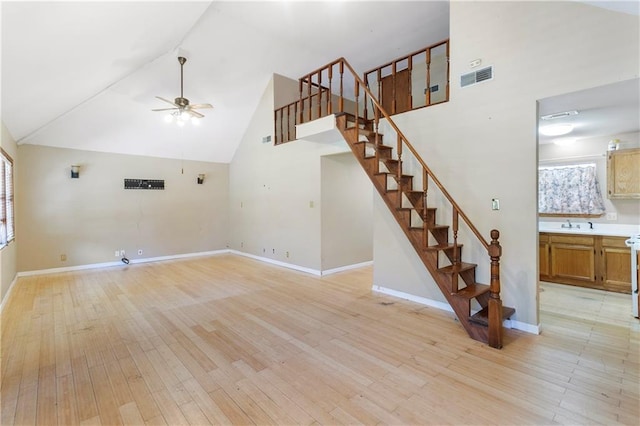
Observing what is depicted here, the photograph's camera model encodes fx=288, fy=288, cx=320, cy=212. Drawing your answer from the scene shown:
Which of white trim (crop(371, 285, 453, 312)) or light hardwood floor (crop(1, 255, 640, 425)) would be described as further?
white trim (crop(371, 285, 453, 312))

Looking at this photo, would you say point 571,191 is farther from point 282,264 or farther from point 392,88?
point 282,264

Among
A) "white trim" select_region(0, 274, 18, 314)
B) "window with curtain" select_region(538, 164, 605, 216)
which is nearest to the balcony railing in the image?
"window with curtain" select_region(538, 164, 605, 216)

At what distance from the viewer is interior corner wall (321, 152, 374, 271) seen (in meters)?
5.76

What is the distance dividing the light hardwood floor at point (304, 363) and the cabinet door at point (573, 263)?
32 cm

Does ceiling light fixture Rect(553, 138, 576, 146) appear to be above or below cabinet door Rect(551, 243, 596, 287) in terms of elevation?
above

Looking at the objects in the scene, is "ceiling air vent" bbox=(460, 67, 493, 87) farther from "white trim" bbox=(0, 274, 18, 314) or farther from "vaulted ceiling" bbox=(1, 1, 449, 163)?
"white trim" bbox=(0, 274, 18, 314)

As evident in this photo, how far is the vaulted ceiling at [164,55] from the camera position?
2914 mm

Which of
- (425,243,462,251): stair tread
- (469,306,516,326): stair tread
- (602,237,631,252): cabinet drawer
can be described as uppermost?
(425,243,462,251): stair tread

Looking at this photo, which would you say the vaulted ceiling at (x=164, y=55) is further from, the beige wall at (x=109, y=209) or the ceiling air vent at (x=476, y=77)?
the ceiling air vent at (x=476, y=77)

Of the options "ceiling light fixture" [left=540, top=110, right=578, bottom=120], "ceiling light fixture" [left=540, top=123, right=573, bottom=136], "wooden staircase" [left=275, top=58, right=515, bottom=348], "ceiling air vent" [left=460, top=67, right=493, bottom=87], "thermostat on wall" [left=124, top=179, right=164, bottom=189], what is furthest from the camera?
"thermostat on wall" [left=124, top=179, right=164, bottom=189]

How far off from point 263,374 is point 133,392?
968 mm

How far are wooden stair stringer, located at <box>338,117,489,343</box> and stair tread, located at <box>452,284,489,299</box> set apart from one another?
0.01m

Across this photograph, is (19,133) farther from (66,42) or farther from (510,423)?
(510,423)

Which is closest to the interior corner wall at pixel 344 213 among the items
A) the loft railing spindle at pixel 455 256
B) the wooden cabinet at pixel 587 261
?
the loft railing spindle at pixel 455 256
